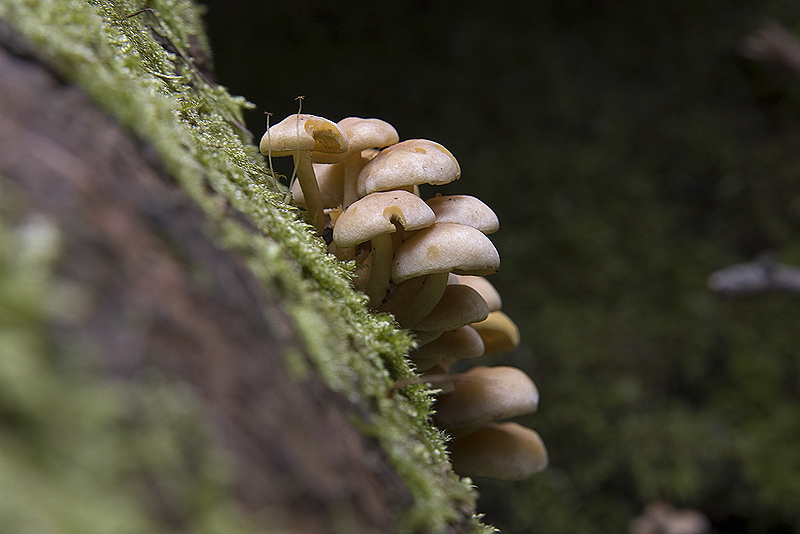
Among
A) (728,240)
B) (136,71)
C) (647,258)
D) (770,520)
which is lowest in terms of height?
(136,71)

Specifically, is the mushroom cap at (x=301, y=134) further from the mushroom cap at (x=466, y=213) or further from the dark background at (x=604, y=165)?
the dark background at (x=604, y=165)

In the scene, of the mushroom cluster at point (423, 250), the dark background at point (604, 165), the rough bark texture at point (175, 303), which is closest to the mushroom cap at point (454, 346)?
the mushroom cluster at point (423, 250)

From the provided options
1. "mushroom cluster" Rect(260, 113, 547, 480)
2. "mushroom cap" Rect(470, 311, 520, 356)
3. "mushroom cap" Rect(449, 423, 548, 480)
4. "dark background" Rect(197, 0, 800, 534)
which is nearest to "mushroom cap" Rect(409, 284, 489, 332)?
"mushroom cluster" Rect(260, 113, 547, 480)

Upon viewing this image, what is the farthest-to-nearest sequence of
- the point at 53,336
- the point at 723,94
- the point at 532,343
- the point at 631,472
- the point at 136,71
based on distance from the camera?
the point at 723,94 → the point at 532,343 → the point at 631,472 → the point at 136,71 → the point at 53,336

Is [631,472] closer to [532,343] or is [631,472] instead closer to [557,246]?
[532,343]

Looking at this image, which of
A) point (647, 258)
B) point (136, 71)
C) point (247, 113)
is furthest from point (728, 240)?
point (136, 71)

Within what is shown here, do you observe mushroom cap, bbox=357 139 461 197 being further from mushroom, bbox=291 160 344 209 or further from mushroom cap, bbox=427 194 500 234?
mushroom, bbox=291 160 344 209

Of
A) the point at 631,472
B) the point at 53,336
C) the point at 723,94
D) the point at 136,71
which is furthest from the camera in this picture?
the point at 723,94
